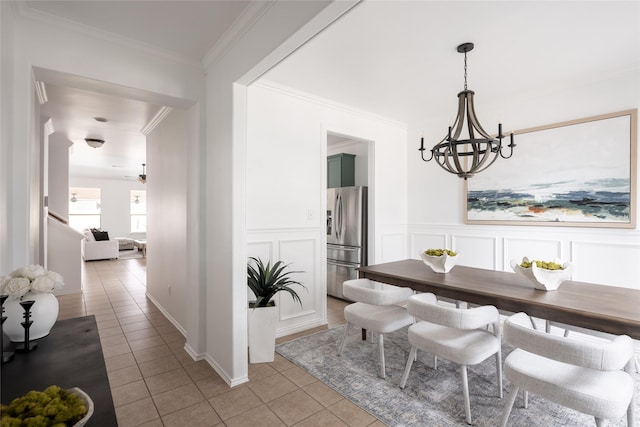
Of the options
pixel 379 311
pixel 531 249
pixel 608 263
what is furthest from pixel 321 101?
pixel 608 263

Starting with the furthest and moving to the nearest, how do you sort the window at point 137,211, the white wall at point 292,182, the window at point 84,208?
the window at point 137,211, the window at point 84,208, the white wall at point 292,182

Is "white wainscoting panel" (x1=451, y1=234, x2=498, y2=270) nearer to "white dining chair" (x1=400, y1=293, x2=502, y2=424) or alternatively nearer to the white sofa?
"white dining chair" (x1=400, y1=293, x2=502, y2=424)

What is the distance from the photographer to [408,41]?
245cm

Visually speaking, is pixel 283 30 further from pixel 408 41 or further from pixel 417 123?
pixel 417 123

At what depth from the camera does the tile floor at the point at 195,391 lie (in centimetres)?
198

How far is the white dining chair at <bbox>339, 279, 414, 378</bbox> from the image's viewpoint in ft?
8.02

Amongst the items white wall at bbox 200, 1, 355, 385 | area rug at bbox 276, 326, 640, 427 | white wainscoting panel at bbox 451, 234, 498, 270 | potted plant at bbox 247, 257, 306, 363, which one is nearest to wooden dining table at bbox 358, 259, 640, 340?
area rug at bbox 276, 326, 640, 427

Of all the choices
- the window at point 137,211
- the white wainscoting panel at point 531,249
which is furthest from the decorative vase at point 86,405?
the window at point 137,211

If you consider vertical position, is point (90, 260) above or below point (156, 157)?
below

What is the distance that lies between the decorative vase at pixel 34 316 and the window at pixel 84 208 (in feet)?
36.5

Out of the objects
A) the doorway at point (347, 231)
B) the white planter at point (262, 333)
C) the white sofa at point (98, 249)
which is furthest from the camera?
the white sofa at point (98, 249)

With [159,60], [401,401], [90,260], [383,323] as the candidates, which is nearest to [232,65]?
[159,60]

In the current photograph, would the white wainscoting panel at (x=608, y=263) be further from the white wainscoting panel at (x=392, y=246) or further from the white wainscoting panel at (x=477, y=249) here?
the white wainscoting panel at (x=392, y=246)

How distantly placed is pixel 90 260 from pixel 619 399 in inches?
385
